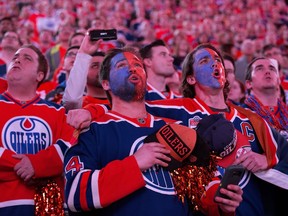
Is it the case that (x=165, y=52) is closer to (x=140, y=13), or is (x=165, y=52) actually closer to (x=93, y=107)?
(x=93, y=107)

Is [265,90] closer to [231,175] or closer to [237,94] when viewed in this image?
[237,94]

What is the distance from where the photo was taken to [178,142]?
9.86ft

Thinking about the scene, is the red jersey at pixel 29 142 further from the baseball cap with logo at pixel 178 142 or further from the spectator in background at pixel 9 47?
the spectator in background at pixel 9 47

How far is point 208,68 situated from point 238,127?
1.66ft

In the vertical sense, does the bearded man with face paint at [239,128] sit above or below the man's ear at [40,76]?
below

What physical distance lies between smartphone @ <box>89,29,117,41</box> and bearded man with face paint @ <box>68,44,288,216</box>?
51 centimetres

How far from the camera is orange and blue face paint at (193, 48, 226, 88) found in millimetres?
4004

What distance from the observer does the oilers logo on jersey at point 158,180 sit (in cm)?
301

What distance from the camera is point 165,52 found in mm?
5746

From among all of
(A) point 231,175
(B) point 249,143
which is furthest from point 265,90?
(A) point 231,175

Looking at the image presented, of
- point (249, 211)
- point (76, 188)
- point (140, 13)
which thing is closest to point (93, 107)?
point (76, 188)

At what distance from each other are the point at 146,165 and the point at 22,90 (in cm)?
133

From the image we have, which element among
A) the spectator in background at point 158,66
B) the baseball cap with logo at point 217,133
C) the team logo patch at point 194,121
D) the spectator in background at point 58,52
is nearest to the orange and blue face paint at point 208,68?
the team logo patch at point 194,121

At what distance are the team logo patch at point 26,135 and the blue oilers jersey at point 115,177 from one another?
→ 0.58 meters
